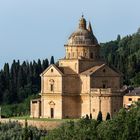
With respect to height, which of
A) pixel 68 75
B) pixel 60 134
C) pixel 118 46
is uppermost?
pixel 118 46

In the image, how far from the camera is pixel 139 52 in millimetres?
116500

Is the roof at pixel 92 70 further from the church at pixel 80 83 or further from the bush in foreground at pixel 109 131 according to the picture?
the bush in foreground at pixel 109 131

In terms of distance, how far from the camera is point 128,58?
10525 centimetres

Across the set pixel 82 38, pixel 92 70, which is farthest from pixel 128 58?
pixel 92 70

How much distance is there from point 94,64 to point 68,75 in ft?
7.29

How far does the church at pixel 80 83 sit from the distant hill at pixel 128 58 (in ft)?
37.1

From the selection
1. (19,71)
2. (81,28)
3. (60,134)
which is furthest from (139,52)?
(60,134)

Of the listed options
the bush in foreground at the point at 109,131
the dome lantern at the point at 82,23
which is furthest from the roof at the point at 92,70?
the bush in foreground at the point at 109,131

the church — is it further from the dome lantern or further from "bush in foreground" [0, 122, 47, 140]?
"bush in foreground" [0, 122, 47, 140]

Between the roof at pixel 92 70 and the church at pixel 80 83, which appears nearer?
the church at pixel 80 83

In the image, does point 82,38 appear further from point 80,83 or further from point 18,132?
point 18,132

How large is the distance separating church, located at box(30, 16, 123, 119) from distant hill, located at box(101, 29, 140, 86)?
11.3 meters

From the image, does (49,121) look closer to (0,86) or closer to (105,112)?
(105,112)

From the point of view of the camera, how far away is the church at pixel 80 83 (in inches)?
3127
